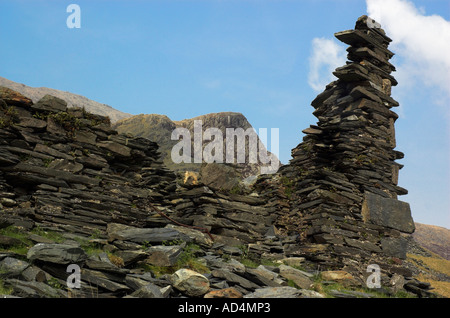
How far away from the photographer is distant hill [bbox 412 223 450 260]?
151 feet

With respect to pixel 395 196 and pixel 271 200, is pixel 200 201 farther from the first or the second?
pixel 395 196

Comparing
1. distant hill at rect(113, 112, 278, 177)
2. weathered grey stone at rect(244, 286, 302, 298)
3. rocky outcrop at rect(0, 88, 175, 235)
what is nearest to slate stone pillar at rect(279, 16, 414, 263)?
weathered grey stone at rect(244, 286, 302, 298)

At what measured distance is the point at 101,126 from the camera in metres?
14.0

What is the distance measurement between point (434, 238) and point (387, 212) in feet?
139

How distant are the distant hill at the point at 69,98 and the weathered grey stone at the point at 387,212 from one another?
174 ft

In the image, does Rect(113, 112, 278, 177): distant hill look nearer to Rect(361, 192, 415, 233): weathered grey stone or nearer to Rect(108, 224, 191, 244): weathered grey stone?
Rect(361, 192, 415, 233): weathered grey stone

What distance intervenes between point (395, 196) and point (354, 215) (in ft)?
7.28

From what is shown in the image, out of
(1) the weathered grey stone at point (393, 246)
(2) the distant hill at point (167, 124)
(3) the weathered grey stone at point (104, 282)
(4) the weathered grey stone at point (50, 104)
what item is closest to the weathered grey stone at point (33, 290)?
(3) the weathered grey stone at point (104, 282)

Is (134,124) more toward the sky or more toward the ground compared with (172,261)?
more toward the sky

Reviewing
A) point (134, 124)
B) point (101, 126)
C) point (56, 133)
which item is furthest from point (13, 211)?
point (134, 124)

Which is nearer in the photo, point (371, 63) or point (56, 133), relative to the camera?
point (56, 133)
